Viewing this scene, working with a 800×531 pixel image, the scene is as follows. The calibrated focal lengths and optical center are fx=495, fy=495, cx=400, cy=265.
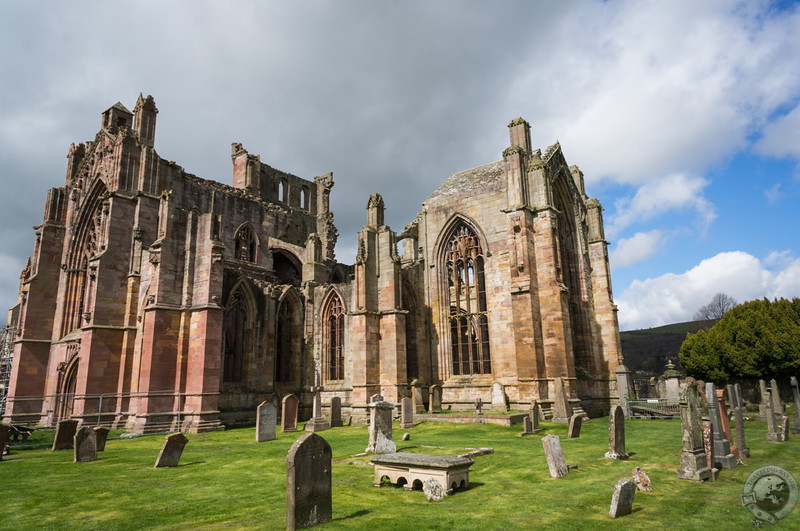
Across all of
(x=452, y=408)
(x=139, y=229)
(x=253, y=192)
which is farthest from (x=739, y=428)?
(x=253, y=192)

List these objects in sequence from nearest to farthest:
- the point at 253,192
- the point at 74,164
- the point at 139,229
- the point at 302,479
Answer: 1. the point at 302,479
2. the point at 139,229
3. the point at 74,164
4. the point at 253,192

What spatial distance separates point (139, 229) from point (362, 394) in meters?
12.6

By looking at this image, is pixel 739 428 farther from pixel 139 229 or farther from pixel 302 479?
pixel 139 229

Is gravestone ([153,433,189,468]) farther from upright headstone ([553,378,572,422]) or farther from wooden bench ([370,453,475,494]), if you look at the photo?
upright headstone ([553,378,572,422])

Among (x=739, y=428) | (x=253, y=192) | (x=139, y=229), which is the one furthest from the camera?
(x=253, y=192)

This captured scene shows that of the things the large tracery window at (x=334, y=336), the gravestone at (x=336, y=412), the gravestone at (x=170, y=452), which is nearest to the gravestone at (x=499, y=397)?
the gravestone at (x=336, y=412)

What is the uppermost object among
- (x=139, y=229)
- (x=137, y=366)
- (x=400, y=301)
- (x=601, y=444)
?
(x=139, y=229)

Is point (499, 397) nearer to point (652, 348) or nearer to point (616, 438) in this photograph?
point (616, 438)

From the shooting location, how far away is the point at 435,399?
2278 cm

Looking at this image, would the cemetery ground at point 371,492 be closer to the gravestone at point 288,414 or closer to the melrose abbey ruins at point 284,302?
the gravestone at point 288,414

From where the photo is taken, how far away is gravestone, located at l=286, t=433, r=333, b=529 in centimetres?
616

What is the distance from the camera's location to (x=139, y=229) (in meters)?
22.5

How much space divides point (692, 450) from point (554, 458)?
2405 mm

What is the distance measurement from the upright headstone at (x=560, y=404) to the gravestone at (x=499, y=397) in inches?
94.8
